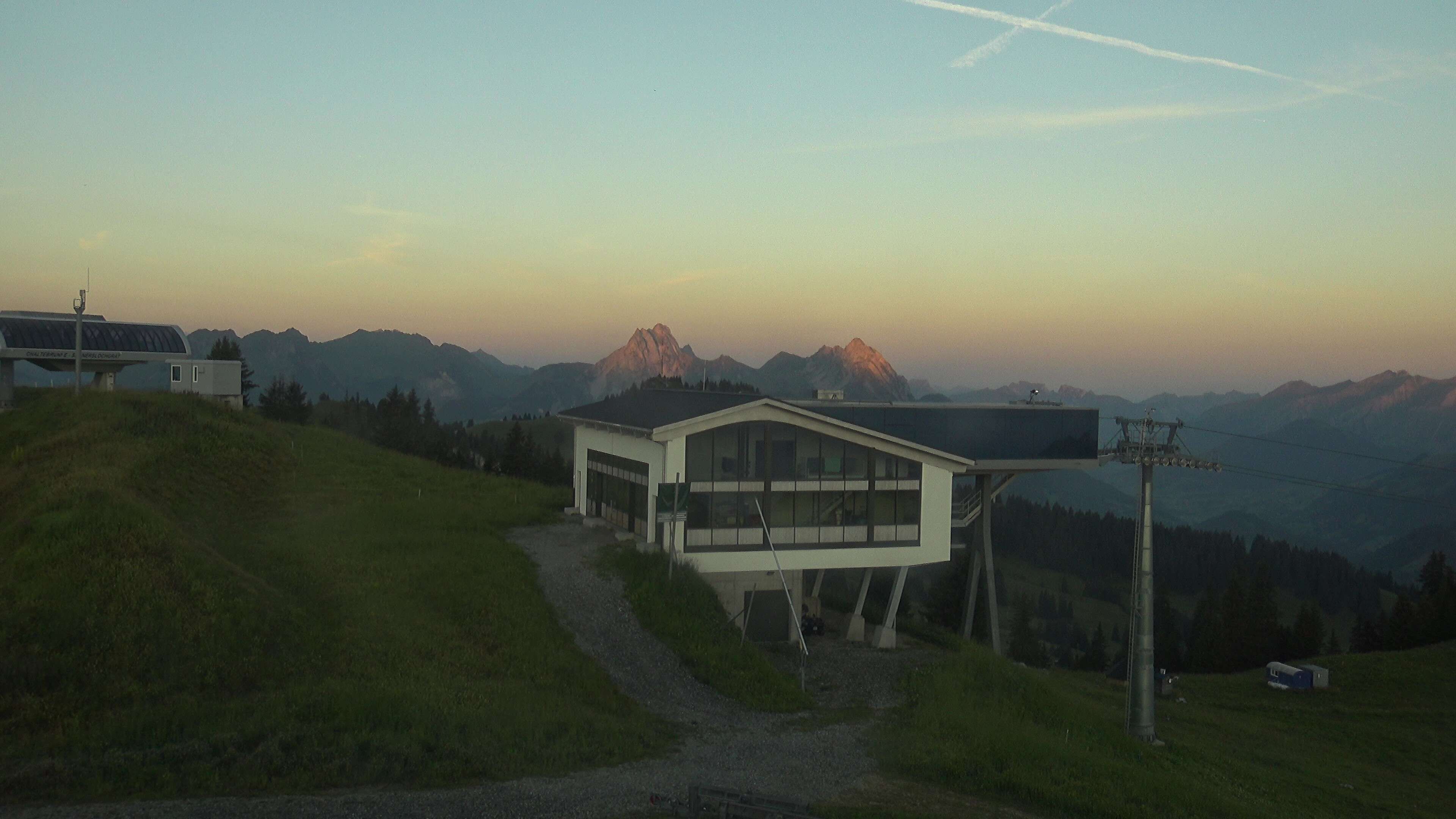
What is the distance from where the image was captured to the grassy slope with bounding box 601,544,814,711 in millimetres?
25312

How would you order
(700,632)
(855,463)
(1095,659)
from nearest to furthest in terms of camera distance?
(700,632)
(855,463)
(1095,659)

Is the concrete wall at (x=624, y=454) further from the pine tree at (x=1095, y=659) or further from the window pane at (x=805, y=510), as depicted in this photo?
the pine tree at (x=1095, y=659)

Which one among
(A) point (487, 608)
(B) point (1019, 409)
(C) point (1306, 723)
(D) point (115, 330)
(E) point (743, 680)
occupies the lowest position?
(C) point (1306, 723)

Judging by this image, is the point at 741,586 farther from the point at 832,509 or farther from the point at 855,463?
the point at 855,463

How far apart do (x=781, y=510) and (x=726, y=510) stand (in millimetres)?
2100

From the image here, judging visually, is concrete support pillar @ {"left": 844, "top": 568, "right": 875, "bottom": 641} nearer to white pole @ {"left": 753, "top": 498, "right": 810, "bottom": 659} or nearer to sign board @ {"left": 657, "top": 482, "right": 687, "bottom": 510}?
white pole @ {"left": 753, "top": 498, "right": 810, "bottom": 659}

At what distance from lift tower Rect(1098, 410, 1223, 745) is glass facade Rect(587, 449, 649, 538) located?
16.0 metres

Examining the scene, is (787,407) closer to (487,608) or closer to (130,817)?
(487,608)

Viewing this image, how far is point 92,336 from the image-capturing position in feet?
157

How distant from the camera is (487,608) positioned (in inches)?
1036

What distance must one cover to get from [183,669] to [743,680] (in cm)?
1328

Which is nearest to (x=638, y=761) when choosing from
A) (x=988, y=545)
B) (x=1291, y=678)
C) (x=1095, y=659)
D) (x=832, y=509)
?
(x=832, y=509)

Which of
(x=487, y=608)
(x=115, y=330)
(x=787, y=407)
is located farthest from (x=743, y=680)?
(x=115, y=330)

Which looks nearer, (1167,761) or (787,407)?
(1167,761)
